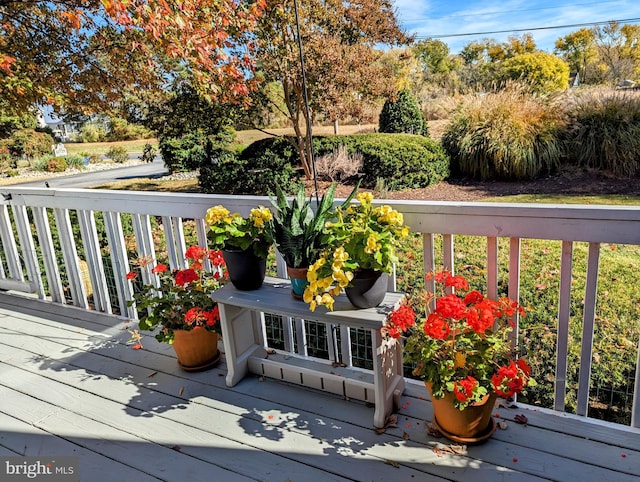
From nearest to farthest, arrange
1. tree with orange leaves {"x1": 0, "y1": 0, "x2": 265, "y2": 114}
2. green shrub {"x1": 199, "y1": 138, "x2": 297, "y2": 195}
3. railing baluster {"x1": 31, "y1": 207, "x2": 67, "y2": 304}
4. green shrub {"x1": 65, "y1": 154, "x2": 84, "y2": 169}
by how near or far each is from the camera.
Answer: railing baluster {"x1": 31, "y1": 207, "x2": 67, "y2": 304}
tree with orange leaves {"x1": 0, "y1": 0, "x2": 265, "y2": 114}
green shrub {"x1": 199, "y1": 138, "x2": 297, "y2": 195}
green shrub {"x1": 65, "y1": 154, "x2": 84, "y2": 169}

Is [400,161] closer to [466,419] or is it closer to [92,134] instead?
[466,419]

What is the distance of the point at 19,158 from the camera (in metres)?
17.6

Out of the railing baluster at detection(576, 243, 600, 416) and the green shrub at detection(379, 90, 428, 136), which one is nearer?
the railing baluster at detection(576, 243, 600, 416)

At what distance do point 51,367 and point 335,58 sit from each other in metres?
6.04

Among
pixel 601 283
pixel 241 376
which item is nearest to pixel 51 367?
pixel 241 376

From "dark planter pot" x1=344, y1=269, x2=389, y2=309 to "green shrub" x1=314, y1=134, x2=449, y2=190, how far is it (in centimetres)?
552

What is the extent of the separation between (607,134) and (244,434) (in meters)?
7.10

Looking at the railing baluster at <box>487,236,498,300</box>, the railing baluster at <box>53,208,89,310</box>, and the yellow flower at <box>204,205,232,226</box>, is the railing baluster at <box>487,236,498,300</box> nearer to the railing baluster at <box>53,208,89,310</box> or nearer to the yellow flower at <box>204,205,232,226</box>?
the yellow flower at <box>204,205,232,226</box>

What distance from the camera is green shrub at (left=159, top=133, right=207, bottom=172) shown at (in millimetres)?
8875

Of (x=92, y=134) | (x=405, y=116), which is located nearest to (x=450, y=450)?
(x=405, y=116)

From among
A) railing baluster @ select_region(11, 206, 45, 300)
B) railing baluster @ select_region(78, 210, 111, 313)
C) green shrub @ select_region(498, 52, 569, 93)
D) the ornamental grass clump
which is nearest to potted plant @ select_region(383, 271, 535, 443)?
the ornamental grass clump

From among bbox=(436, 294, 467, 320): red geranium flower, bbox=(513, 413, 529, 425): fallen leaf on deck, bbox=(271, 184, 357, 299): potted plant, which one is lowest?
bbox=(513, 413, 529, 425): fallen leaf on deck

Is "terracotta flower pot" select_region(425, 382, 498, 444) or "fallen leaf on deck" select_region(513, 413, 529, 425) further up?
"terracotta flower pot" select_region(425, 382, 498, 444)

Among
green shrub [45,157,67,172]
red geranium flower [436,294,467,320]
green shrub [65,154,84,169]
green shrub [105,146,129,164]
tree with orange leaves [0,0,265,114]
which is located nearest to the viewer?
red geranium flower [436,294,467,320]
